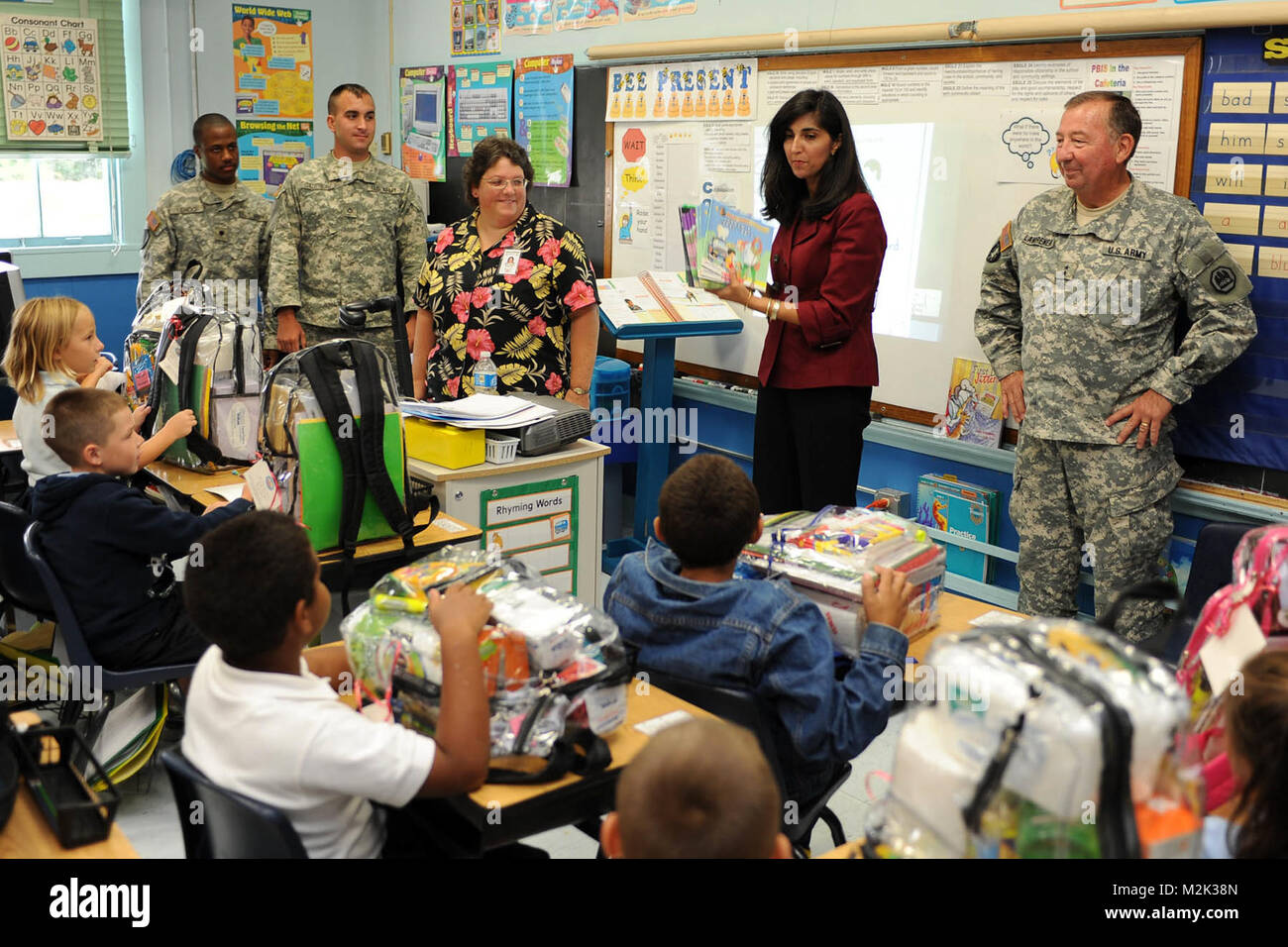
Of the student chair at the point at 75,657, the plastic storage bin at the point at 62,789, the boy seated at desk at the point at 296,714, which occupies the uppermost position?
the boy seated at desk at the point at 296,714

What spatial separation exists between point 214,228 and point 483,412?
233 centimetres

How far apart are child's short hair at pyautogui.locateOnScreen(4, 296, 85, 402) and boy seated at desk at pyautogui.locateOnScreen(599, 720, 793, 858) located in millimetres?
2519

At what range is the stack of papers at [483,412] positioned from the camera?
309cm

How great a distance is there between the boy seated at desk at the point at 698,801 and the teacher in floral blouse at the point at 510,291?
2.55 metres

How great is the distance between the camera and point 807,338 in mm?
3381

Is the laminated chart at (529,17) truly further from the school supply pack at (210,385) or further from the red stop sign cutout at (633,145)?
the school supply pack at (210,385)

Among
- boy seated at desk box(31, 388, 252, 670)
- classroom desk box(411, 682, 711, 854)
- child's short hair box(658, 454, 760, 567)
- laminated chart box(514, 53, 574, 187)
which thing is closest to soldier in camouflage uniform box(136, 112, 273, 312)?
laminated chart box(514, 53, 574, 187)

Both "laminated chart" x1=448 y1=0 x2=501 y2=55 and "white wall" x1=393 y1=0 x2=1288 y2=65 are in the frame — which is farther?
"laminated chart" x1=448 y1=0 x2=501 y2=55

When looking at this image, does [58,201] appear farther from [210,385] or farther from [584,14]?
[210,385]

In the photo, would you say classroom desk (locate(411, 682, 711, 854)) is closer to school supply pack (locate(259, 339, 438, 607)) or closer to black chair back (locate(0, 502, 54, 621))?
school supply pack (locate(259, 339, 438, 607))

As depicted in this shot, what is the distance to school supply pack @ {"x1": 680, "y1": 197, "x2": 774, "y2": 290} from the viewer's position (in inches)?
179
